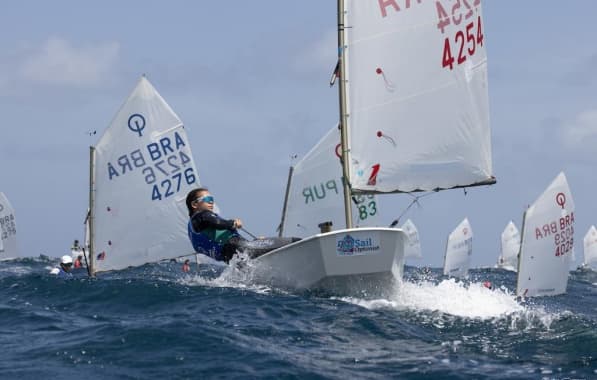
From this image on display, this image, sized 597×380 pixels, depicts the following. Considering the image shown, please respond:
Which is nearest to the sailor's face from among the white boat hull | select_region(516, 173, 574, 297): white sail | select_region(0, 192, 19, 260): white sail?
the white boat hull

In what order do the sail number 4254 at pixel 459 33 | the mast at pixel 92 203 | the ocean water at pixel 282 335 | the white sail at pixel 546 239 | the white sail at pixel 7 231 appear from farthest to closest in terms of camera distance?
the white sail at pixel 7 231
the white sail at pixel 546 239
the mast at pixel 92 203
the sail number 4254 at pixel 459 33
the ocean water at pixel 282 335

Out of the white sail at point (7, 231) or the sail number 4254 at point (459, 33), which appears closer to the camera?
the sail number 4254 at point (459, 33)

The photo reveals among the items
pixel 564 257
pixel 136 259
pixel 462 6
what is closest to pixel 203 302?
pixel 462 6

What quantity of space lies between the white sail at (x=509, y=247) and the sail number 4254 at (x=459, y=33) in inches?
1779

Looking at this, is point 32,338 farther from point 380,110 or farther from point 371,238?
point 380,110

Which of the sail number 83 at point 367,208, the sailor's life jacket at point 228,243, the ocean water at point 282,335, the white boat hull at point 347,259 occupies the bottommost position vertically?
the ocean water at point 282,335

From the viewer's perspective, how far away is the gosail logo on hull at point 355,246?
14.1 meters

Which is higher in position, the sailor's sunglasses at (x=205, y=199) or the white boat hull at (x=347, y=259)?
the sailor's sunglasses at (x=205, y=199)

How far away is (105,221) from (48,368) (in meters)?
12.6

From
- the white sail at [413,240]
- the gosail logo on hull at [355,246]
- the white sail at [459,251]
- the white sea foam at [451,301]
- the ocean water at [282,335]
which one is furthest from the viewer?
the white sail at [413,240]

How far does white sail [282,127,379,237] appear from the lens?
26938 millimetres

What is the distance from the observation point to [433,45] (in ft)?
53.2

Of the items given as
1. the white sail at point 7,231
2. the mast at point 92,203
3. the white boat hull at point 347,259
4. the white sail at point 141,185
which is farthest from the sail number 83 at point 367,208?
the white sail at point 7,231

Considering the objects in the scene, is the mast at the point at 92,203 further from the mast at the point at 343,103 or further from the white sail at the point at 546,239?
the white sail at the point at 546,239
